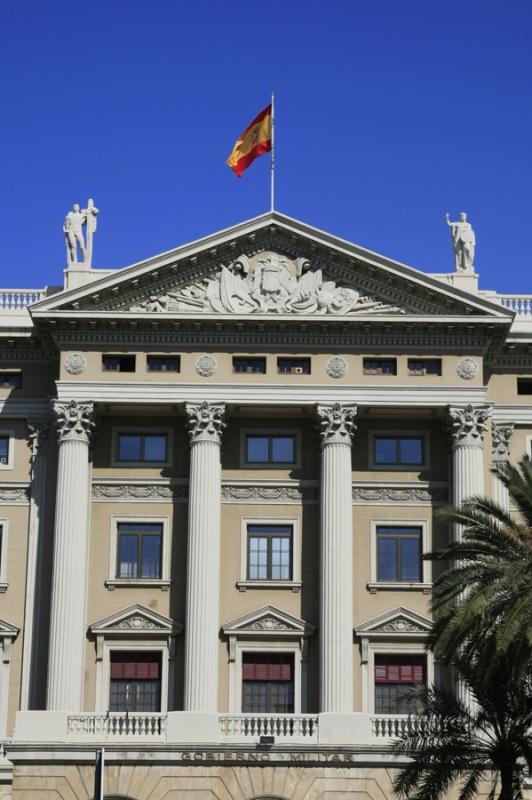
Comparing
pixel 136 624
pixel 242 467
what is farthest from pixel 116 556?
pixel 242 467

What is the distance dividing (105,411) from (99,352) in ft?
8.30

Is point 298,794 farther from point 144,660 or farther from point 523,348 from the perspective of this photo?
point 523,348

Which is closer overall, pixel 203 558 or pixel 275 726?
pixel 275 726

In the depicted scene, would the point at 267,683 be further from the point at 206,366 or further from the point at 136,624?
the point at 206,366

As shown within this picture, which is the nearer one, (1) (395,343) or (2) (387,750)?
(2) (387,750)

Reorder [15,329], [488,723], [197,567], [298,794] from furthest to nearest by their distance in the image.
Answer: [15,329] < [197,567] < [298,794] < [488,723]

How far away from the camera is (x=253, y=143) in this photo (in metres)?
69.1

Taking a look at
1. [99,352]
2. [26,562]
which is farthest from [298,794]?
[99,352]

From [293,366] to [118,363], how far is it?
7.31 meters

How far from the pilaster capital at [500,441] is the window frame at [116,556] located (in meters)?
14.3

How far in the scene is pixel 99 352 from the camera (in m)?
65.9

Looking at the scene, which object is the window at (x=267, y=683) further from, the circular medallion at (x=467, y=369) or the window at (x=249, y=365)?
the circular medallion at (x=467, y=369)

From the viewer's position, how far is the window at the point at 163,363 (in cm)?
6606

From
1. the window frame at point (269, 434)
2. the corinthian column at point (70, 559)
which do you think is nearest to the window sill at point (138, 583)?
the corinthian column at point (70, 559)
